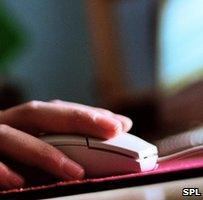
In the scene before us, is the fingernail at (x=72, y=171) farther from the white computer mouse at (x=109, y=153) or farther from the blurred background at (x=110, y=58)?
the blurred background at (x=110, y=58)

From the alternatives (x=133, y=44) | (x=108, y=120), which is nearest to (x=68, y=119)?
(x=108, y=120)

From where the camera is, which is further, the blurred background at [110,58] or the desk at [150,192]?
the blurred background at [110,58]

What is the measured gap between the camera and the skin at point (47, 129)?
0.86 metres

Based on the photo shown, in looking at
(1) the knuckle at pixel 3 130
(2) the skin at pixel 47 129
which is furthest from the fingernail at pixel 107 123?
(1) the knuckle at pixel 3 130

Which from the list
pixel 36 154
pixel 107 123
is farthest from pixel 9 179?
pixel 107 123

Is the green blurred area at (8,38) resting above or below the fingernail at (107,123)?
above

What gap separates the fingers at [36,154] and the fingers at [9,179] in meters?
0.03

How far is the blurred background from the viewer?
0.92 meters

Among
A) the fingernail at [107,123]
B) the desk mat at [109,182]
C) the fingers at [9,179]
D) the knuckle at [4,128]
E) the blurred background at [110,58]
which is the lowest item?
the desk mat at [109,182]

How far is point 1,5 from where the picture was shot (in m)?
0.93

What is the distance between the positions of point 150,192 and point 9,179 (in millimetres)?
202

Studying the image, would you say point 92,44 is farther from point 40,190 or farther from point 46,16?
point 40,190

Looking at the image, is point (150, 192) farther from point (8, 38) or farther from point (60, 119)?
point (8, 38)

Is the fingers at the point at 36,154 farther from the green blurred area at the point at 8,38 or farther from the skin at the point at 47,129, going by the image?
the green blurred area at the point at 8,38
